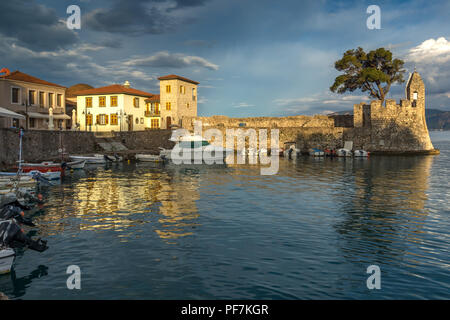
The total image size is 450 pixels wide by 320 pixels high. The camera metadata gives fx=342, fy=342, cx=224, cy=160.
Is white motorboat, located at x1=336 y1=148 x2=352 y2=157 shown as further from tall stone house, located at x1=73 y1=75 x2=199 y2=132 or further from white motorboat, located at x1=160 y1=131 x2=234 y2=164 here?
tall stone house, located at x1=73 y1=75 x2=199 y2=132

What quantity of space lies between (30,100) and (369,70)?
47.6 metres

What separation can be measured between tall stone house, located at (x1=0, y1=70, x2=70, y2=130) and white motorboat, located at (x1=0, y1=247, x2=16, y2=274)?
3432 centimetres

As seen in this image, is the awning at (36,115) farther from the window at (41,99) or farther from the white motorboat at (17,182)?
the white motorboat at (17,182)

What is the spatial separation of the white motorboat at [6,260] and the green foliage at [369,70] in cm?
5210

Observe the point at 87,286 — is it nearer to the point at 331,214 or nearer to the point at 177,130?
the point at 331,214

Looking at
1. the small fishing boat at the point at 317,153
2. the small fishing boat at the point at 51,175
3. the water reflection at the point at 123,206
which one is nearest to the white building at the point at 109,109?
the small fishing boat at the point at 317,153

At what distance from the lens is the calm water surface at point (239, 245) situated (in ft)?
25.0

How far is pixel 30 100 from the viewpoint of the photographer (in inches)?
1747

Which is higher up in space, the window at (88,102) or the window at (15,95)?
the window at (88,102)

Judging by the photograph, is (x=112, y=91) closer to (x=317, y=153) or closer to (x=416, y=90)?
(x=317, y=153)

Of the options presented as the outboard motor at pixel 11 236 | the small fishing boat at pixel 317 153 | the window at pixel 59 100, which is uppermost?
the window at pixel 59 100
